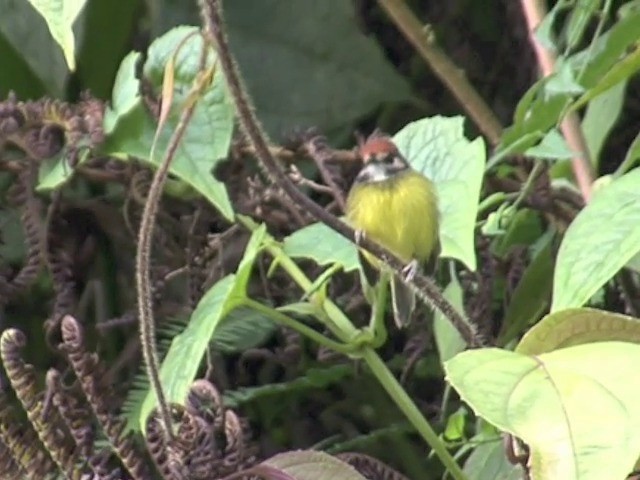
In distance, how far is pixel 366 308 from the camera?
1.03 m

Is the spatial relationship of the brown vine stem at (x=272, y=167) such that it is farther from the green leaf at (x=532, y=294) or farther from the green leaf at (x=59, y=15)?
the green leaf at (x=532, y=294)

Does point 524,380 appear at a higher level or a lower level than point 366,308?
higher

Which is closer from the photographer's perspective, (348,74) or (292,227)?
(292,227)

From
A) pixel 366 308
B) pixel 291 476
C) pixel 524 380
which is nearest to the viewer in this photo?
pixel 524 380

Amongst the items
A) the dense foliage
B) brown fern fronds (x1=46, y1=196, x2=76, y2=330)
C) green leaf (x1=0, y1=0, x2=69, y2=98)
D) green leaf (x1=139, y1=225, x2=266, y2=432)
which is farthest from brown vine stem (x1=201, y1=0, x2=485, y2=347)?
green leaf (x1=0, y1=0, x2=69, y2=98)

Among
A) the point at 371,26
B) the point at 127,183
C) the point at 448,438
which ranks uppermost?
the point at 127,183

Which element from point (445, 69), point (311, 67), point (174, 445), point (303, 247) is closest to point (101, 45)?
point (311, 67)

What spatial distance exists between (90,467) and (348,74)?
1.76 ft

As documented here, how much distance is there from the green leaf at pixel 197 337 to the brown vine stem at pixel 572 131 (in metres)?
0.25

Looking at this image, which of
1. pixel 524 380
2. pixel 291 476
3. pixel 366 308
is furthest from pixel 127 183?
pixel 524 380

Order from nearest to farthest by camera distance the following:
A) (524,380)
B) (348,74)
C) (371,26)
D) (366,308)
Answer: (524,380) < (366,308) < (348,74) < (371,26)

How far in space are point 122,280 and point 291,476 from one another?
0.43m

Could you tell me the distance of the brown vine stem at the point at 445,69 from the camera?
108cm

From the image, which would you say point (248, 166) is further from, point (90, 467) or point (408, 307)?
point (90, 467)
